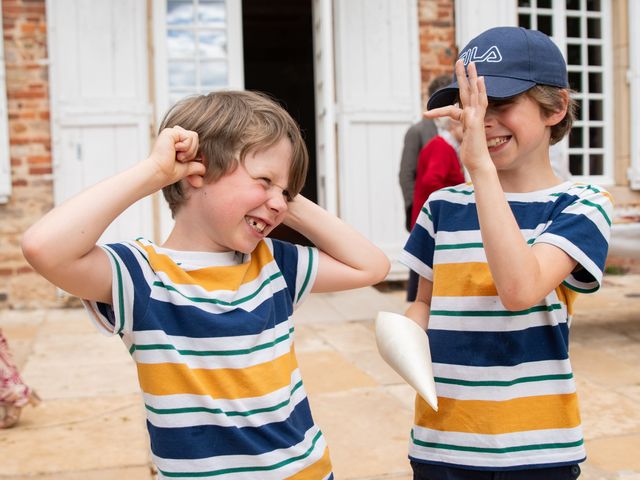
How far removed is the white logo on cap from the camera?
1574mm

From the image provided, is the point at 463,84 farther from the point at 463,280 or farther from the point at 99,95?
the point at 99,95

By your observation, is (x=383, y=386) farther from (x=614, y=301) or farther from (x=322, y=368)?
(x=614, y=301)

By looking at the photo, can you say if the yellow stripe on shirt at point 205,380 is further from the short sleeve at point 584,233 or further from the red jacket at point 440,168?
the red jacket at point 440,168

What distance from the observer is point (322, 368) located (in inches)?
162

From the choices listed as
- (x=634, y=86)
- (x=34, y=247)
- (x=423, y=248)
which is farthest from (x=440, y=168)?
(x=634, y=86)

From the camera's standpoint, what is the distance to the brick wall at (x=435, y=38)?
674 cm

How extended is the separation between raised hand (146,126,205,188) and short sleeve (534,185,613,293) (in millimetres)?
640

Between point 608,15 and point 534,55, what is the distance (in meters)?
6.65

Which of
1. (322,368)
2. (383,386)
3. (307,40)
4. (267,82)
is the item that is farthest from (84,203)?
(267,82)

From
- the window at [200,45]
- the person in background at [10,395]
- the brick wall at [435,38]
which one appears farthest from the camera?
the brick wall at [435,38]

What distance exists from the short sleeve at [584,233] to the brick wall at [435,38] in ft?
17.3

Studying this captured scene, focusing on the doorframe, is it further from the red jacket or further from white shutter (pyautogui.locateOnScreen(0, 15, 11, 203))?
white shutter (pyautogui.locateOnScreen(0, 15, 11, 203))

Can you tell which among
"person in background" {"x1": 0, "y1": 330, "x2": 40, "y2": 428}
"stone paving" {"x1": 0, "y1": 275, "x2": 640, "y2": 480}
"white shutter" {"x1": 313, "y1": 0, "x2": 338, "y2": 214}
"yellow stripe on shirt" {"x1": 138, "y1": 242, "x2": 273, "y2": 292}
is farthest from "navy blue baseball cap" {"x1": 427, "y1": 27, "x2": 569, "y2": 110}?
"white shutter" {"x1": 313, "y1": 0, "x2": 338, "y2": 214}

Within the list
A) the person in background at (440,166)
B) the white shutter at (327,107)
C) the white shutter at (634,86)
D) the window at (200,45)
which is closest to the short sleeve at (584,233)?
the person in background at (440,166)
